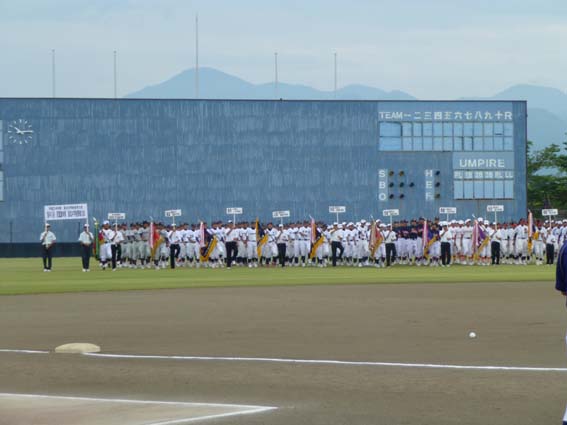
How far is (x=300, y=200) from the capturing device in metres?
73.1

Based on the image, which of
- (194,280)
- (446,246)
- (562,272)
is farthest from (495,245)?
(562,272)

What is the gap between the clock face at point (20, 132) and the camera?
237 ft

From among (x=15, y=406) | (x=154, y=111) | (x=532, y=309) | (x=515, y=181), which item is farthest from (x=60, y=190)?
(x=15, y=406)

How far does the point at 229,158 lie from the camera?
238ft

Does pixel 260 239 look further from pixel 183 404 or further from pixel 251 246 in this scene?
pixel 183 404

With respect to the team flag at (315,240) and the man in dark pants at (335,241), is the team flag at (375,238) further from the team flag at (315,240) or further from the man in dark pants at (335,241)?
the team flag at (315,240)

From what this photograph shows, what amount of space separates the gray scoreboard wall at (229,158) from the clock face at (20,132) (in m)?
0.06

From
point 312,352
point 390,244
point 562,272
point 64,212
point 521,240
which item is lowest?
point 312,352

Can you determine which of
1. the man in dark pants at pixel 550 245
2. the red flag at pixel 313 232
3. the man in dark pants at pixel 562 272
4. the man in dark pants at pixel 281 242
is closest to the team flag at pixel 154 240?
the man in dark pants at pixel 281 242

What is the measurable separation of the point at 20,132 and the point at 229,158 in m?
12.0

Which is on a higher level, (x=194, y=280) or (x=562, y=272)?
(x=562, y=272)

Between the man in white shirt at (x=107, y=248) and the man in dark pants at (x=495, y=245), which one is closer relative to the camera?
the man in white shirt at (x=107, y=248)

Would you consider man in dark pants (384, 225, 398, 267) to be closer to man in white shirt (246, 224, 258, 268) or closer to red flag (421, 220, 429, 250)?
red flag (421, 220, 429, 250)

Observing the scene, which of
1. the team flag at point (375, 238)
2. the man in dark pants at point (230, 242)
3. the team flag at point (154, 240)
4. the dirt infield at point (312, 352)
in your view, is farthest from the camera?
the team flag at point (375, 238)
